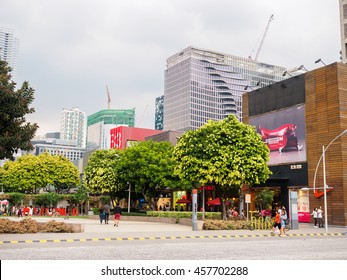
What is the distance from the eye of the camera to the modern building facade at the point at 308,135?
39.0 m

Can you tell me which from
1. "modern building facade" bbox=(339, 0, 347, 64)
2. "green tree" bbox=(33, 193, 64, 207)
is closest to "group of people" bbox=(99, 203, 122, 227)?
"green tree" bbox=(33, 193, 64, 207)

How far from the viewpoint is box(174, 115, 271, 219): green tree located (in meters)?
37.2

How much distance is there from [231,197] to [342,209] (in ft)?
53.5

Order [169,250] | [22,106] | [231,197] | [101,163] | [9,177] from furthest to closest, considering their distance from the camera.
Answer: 1. [9,177]
2. [101,163]
3. [231,197]
4. [22,106]
5. [169,250]

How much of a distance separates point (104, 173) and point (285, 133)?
28.2 metres

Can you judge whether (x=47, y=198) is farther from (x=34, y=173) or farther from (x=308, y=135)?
(x=308, y=135)

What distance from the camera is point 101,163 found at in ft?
205

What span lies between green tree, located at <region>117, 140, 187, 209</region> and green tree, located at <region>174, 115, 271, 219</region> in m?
9.45

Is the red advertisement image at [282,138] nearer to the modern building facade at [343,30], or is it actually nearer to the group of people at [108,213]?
the group of people at [108,213]

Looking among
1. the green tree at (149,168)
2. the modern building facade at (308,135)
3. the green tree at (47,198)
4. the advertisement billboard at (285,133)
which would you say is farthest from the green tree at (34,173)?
the advertisement billboard at (285,133)

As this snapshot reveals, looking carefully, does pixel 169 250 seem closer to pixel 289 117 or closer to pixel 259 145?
pixel 259 145

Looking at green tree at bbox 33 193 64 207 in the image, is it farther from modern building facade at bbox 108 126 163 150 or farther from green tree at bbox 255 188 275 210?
green tree at bbox 255 188 275 210

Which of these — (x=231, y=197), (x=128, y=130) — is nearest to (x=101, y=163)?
(x=231, y=197)

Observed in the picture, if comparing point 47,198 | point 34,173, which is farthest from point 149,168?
point 34,173
